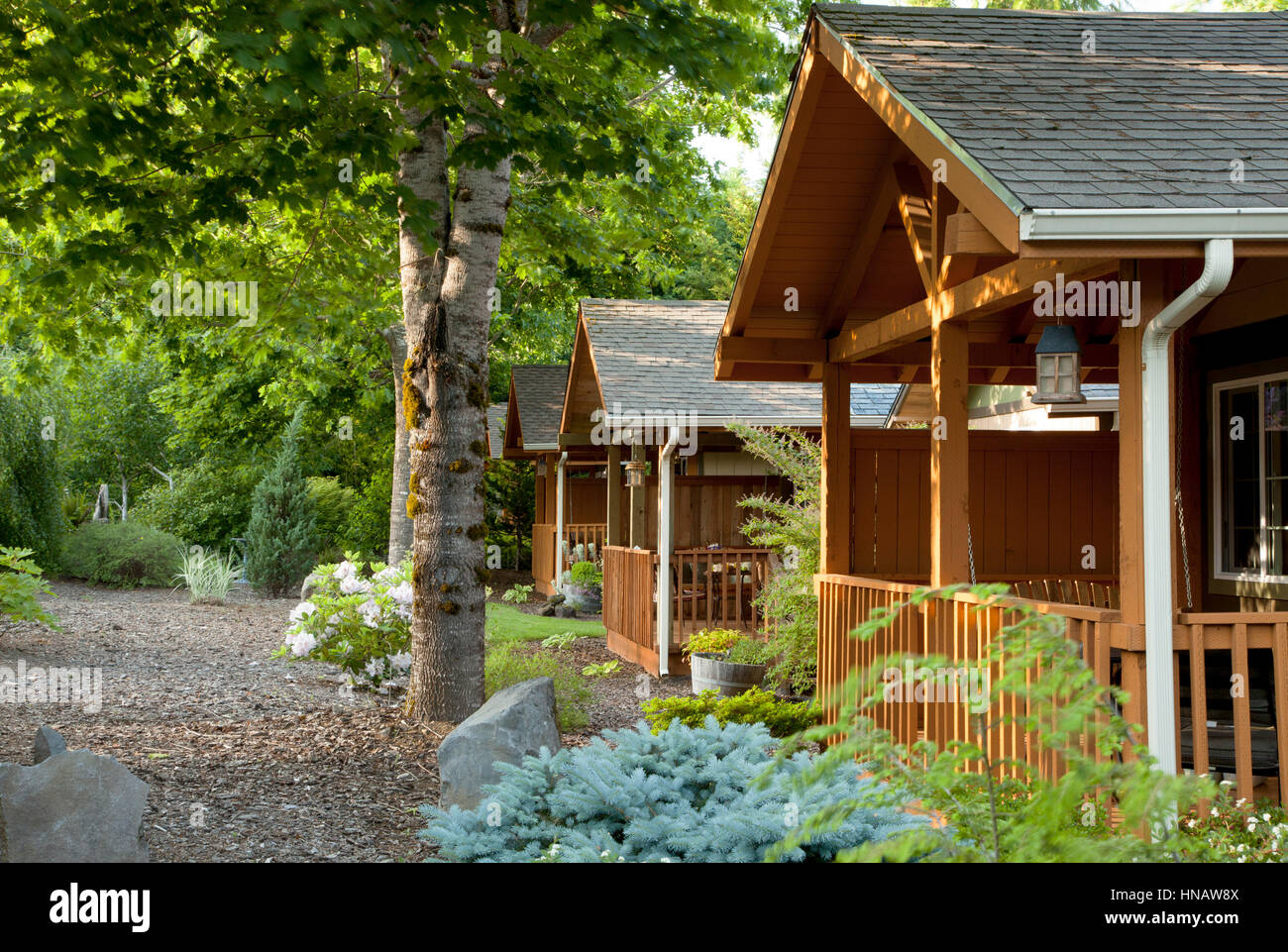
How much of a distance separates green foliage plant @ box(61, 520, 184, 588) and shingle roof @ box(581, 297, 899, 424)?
880 centimetres

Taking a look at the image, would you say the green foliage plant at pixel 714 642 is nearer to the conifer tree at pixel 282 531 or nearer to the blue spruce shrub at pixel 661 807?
the blue spruce shrub at pixel 661 807

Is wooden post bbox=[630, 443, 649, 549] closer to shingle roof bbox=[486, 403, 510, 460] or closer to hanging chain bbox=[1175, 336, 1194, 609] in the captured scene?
hanging chain bbox=[1175, 336, 1194, 609]

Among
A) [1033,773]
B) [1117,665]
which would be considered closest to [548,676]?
[1117,665]

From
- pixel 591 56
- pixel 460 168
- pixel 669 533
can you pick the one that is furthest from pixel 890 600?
pixel 669 533

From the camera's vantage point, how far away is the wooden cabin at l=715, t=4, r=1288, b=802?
4516 millimetres

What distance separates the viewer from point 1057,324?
5855 mm

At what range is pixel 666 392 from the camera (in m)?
13.3

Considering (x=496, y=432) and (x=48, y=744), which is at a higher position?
(x=496, y=432)

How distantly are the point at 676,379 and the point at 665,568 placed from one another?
2.85 meters

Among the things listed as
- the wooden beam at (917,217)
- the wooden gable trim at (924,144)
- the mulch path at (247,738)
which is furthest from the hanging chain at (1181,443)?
the mulch path at (247,738)

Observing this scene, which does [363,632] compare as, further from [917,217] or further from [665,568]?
[917,217]

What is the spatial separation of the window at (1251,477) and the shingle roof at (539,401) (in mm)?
13507

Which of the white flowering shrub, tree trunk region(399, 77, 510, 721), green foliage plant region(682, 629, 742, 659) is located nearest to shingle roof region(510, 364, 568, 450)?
green foliage plant region(682, 629, 742, 659)

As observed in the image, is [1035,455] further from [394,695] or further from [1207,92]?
[394,695]
